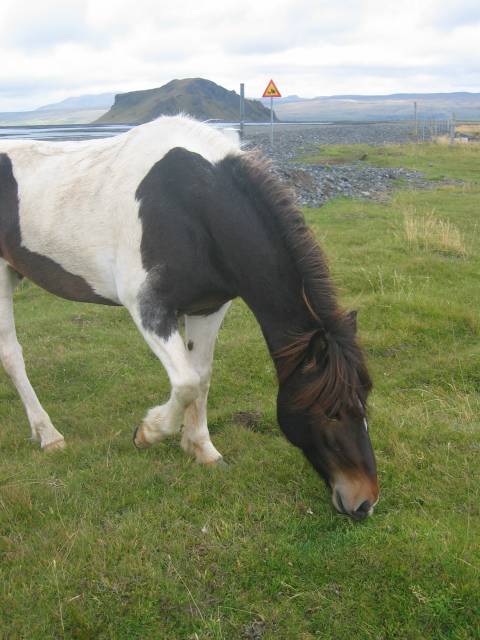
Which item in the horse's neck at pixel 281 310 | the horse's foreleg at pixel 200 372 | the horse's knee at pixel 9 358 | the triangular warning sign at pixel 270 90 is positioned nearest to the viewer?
the horse's neck at pixel 281 310

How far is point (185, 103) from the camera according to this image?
5747cm

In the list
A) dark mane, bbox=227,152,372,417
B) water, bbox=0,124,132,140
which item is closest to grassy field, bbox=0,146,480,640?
dark mane, bbox=227,152,372,417

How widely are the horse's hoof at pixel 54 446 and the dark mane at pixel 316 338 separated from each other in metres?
2.24

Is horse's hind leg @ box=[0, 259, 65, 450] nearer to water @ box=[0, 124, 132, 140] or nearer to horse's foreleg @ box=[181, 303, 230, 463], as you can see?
horse's foreleg @ box=[181, 303, 230, 463]

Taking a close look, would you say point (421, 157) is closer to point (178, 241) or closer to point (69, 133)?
point (69, 133)

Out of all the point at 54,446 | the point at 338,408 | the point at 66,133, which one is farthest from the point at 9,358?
the point at 66,133

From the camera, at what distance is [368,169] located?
71.8ft

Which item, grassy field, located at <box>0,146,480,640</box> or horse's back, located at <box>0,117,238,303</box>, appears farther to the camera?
horse's back, located at <box>0,117,238,303</box>

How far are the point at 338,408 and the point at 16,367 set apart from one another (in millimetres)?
3094

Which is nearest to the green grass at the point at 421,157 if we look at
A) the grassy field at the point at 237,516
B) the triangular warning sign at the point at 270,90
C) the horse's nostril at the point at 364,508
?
the triangular warning sign at the point at 270,90

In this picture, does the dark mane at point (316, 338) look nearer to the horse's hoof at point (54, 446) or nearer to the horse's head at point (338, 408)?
the horse's head at point (338, 408)

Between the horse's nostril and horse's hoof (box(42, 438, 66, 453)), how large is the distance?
262 centimetres

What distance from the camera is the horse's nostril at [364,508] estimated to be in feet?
11.8

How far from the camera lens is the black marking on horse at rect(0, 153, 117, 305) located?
491 centimetres
